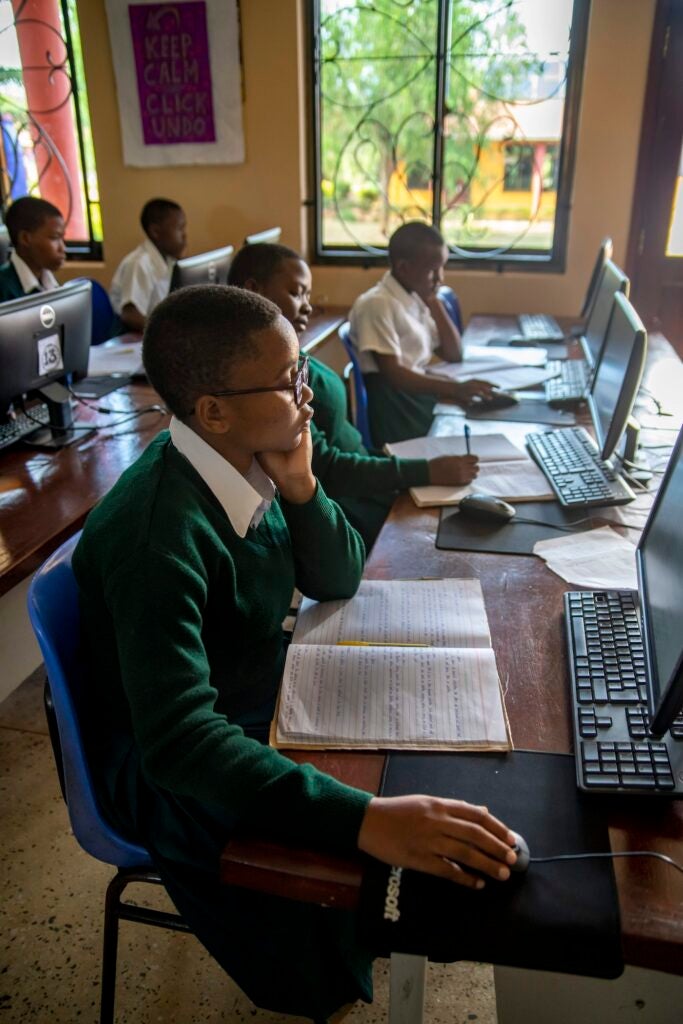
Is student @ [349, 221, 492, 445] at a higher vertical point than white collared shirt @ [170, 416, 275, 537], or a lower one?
lower

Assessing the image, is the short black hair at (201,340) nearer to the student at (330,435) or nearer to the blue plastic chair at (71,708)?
the blue plastic chair at (71,708)

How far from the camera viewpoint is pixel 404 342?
9.36ft

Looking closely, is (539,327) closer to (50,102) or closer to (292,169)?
(292,169)

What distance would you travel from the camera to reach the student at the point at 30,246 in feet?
9.93

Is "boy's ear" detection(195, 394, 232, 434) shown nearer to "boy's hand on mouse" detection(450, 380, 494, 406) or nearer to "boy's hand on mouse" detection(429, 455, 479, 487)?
"boy's hand on mouse" detection(429, 455, 479, 487)

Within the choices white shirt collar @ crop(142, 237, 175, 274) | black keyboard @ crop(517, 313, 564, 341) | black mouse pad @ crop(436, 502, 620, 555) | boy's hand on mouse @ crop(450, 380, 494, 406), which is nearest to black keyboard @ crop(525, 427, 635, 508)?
black mouse pad @ crop(436, 502, 620, 555)

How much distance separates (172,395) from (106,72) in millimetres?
Result: 3709

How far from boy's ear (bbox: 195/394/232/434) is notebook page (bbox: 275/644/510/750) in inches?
12.5

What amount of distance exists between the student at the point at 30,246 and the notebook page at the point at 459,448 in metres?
1.78

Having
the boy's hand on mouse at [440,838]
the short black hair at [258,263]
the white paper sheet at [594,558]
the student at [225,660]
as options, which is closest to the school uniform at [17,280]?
the short black hair at [258,263]

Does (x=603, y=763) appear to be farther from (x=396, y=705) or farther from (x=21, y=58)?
(x=21, y=58)

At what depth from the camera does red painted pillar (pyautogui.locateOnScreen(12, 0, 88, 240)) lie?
13.4 ft

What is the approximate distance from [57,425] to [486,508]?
1.21m

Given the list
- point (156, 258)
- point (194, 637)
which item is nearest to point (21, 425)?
point (194, 637)
